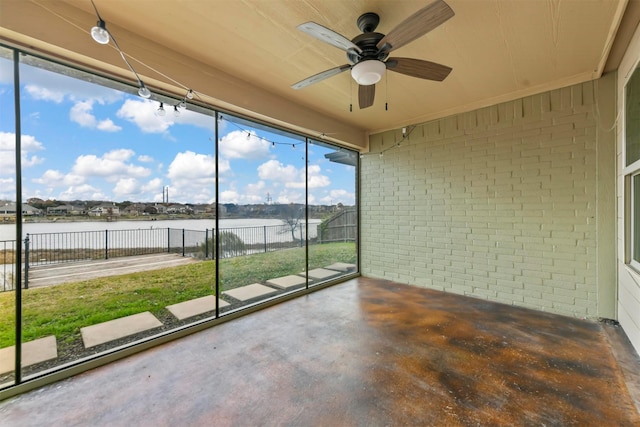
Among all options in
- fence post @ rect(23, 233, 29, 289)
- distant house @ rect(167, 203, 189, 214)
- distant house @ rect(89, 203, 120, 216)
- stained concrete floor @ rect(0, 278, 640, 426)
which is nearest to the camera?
stained concrete floor @ rect(0, 278, 640, 426)

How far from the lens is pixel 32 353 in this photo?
2240 millimetres

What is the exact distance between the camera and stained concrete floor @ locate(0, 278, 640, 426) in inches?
70.7

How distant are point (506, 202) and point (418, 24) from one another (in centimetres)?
315

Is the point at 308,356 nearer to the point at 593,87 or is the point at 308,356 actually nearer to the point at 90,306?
the point at 90,306

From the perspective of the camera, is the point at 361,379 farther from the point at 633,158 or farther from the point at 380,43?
the point at 633,158

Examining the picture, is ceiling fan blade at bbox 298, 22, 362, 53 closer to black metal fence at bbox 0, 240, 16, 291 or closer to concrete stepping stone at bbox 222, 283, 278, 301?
black metal fence at bbox 0, 240, 16, 291

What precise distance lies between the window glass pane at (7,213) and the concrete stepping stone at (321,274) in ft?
10.9

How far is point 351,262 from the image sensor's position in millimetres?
5559

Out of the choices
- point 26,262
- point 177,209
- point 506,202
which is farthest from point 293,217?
point 506,202

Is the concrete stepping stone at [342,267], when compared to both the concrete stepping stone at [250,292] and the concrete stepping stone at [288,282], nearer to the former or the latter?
the concrete stepping stone at [288,282]

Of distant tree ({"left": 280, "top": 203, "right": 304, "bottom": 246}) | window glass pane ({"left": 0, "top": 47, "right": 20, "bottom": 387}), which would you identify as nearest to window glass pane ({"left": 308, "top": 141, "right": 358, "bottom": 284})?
distant tree ({"left": 280, "top": 203, "right": 304, "bottom": 246})

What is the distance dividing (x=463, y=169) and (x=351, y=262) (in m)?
2.77

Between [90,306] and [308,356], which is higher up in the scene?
[90,306]

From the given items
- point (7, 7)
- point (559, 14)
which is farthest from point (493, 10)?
point (7, 7)
